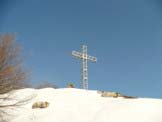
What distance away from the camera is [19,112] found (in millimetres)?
17578

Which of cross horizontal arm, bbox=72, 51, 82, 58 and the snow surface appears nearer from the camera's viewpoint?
the snow surface

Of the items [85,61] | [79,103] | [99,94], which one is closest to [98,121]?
[79,103]

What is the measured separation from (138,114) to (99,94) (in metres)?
4.68

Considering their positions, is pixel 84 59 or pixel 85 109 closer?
pixel 85 109

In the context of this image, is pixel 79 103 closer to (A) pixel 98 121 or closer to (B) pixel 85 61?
(A) pixel 98 121

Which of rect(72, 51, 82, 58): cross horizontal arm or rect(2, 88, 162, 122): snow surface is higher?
rect(72, 51, 82, 58): cross horizontal arm

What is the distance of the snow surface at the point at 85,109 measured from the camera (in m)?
14.8

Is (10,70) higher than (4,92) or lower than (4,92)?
higher

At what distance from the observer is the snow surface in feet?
48.7

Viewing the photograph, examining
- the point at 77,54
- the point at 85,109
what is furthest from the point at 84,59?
the point at 85,109

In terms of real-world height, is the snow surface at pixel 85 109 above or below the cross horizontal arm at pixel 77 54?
below

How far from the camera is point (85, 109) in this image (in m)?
16.8

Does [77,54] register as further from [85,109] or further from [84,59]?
[85,109]

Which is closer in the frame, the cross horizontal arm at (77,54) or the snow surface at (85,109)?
the snow surface at (85,109)
